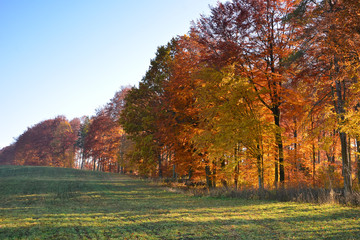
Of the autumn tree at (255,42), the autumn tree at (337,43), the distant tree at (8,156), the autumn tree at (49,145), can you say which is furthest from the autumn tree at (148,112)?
the distant tree at (8,156)

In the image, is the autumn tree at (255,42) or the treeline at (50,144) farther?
the treeline at (50,144)

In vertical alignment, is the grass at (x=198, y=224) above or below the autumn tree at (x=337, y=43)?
below

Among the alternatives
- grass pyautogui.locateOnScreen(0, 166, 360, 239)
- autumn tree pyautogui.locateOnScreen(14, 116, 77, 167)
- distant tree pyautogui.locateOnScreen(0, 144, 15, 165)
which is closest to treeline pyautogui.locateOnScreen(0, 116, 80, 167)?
autumn tree pyautogui.locateOnScreen(14, 116, 77, 167)

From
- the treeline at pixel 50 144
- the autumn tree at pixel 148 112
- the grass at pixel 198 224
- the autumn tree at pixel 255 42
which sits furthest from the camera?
the treeline at pixel 50 144

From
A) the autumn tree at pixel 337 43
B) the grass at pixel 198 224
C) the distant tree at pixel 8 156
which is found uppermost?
the autumn tree at pixel 337 43

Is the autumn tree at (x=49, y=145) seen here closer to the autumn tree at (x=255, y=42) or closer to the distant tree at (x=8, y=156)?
the distant tree at (x=8, y=156)

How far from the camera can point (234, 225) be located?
23.6ft

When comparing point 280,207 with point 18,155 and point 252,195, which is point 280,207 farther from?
point 18,155

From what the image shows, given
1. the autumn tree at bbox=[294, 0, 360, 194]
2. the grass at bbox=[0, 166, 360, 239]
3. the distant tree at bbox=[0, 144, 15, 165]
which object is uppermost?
the autumn tree at bbox=[294, 0, 360, 194]

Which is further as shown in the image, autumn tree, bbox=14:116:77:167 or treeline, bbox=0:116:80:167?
treeline, bbox=0:116:80:167

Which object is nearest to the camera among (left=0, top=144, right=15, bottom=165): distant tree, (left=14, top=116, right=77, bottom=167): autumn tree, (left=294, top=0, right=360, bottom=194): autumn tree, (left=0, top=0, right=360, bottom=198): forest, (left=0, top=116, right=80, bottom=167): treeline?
(left=294, top=0, right=360, bottom=194): autumn tree

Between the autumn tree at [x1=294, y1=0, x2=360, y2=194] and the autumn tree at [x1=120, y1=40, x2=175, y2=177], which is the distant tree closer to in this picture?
the autumn tree at [x1=120, y1=40, x2=175, y2=177]

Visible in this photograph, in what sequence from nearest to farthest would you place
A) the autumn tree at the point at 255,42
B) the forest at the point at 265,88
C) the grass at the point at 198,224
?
the grass at the point at 198,224, the forest at the point at 265,88, the autumn tree at the point at 255,42

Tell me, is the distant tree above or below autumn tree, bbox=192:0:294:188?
below
